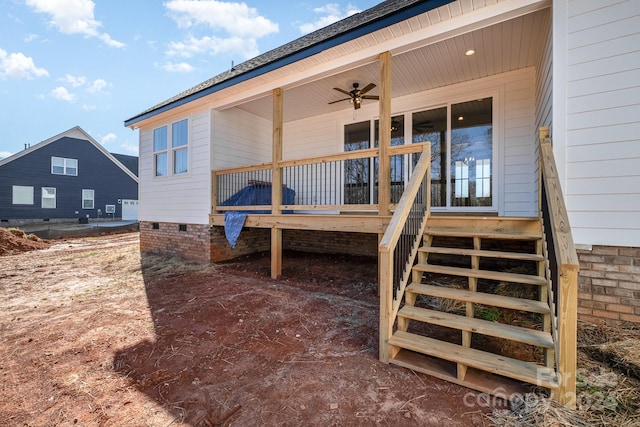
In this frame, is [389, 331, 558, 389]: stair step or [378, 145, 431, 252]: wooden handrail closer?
[389, 331, 558, 389]: stair step

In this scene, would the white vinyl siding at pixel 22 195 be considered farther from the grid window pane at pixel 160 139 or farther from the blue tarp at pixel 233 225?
the blue tarp at pixel 233 225

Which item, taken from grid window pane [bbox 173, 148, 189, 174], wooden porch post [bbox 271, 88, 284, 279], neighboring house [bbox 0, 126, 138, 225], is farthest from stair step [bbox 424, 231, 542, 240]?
neighboring house [bbox 0, 126, 138, 225]

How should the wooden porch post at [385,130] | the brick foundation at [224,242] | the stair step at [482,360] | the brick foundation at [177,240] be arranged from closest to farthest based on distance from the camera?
1. the stair step at [482,360]
2. the wooden porch post at [385,130]
3. the brick foundation at [224,242]
4. the brick foundation at [177,240]

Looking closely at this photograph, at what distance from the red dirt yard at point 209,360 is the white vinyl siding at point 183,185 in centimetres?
238

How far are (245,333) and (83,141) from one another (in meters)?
24.9

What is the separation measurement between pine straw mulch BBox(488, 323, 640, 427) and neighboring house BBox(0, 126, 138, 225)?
84.6 ft

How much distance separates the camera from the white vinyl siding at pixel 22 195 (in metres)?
17.9

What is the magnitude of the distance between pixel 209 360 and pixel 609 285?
4.10m

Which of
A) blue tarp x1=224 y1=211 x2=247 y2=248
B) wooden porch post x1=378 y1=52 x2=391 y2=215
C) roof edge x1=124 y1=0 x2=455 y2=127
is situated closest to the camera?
roof edge x1=124 y1=0 x2=455 y2=127

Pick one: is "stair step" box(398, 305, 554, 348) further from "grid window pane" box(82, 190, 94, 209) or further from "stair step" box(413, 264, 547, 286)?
"grid window pane" box(82, 190, 94, 209)

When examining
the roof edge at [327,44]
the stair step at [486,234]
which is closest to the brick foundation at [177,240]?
the roof edge at [327,44]

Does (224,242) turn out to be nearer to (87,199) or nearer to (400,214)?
(400,214)

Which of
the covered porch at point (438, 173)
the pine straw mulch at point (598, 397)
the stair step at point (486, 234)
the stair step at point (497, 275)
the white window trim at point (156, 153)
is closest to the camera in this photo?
the pine straw mulch at point (598, 397)

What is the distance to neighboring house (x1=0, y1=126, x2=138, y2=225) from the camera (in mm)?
17906
